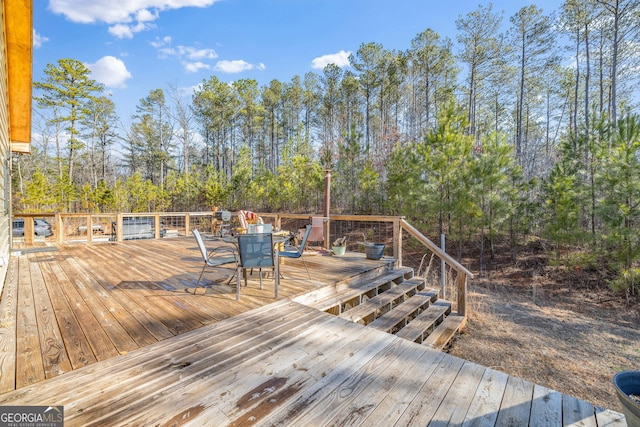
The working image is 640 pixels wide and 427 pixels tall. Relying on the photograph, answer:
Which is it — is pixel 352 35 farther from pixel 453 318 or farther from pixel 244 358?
pixel 244 358

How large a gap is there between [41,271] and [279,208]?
1317 cm

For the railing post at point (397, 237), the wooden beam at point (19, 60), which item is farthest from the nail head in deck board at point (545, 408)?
the wooden beam at point (19, 60)

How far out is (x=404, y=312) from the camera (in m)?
3.49

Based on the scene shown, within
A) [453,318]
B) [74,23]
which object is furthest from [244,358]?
[74,23]

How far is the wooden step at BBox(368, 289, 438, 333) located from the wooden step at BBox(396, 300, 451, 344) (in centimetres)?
6

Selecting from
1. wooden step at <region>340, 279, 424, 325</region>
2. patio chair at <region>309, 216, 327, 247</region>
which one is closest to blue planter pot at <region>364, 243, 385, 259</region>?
wooden step at <region>340, 279, 424, 325</region>

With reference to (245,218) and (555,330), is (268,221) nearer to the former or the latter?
(245,218)

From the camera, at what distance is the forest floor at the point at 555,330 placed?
330cm

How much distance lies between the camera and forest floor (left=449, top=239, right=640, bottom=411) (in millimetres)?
3305

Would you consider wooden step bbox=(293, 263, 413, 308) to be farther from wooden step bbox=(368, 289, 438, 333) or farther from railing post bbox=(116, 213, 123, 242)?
railing post bbox=(116, 213, 123, 242)

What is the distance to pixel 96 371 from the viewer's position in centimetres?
167

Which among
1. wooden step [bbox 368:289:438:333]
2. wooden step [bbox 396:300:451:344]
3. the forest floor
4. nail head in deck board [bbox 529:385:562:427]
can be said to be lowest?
the forest floor

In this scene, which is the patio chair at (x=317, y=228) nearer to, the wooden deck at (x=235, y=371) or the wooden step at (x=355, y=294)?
the wooden step at (x=355, y=294)

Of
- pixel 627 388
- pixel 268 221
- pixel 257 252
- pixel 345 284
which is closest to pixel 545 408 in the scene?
pixel 627 388
